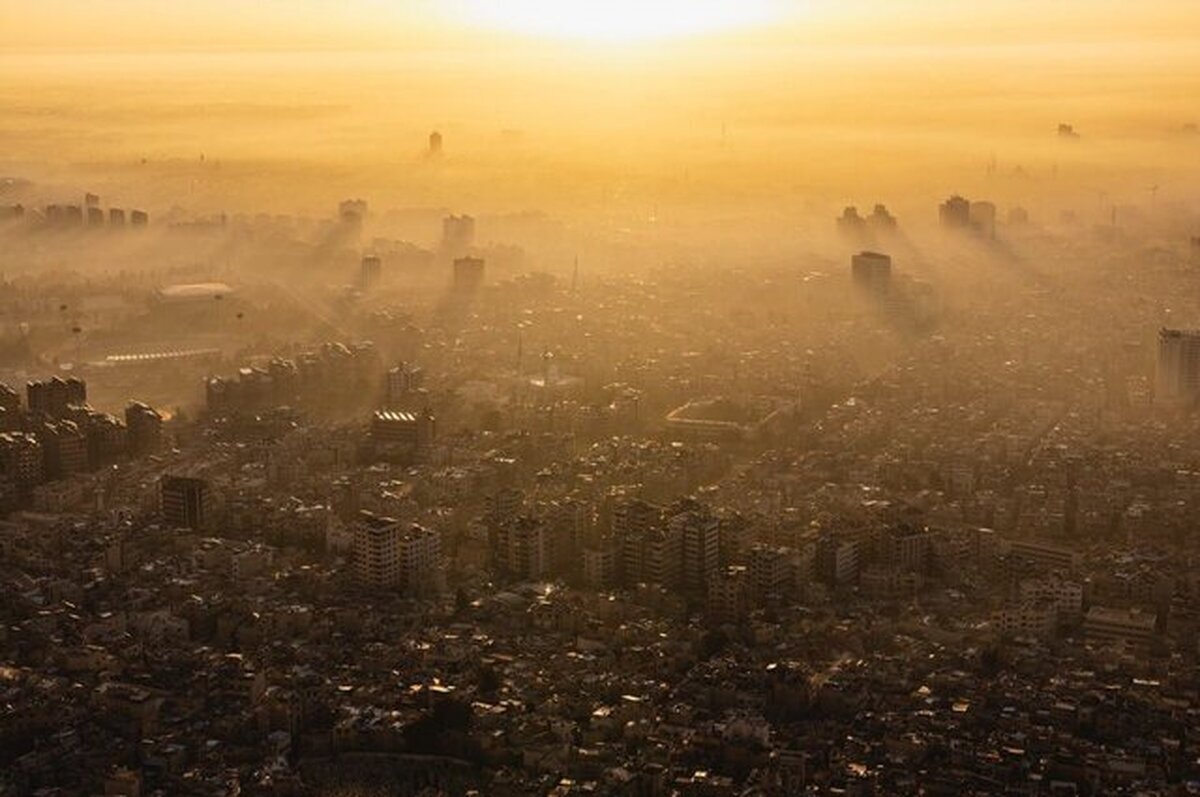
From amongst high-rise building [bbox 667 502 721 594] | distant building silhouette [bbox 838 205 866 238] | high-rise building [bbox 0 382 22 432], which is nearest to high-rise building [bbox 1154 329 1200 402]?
high-rise building [bbox 667 502 721 594]

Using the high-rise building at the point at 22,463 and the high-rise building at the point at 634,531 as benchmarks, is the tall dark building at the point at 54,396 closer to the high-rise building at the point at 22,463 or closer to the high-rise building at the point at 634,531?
the high-rise building at the point at 22,463

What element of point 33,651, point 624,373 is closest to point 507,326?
point 624,373

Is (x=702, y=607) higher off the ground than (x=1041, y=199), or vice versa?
(x=1041, y=199)

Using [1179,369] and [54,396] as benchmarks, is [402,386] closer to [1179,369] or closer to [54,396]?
[54,396]

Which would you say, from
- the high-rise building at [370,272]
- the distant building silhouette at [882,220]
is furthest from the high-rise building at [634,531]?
the distant building silhouette at [882,220]

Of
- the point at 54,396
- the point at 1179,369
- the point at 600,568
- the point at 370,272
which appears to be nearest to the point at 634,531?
the point at 600,568

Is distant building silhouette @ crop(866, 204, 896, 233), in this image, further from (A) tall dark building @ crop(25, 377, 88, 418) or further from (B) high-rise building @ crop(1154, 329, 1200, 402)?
(A) tall dark building @ crop(25, 377, 88, 418)

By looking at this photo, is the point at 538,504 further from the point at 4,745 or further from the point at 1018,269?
the point at 1018,269
